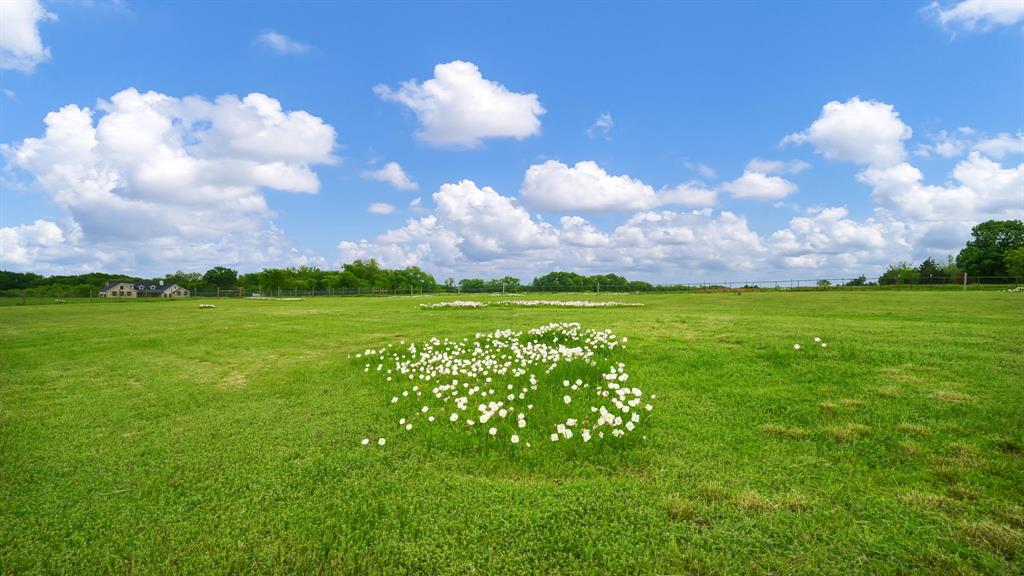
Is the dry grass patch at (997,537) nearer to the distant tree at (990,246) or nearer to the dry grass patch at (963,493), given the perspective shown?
the dry grass patch at (963,493)

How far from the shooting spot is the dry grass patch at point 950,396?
5.44 meters

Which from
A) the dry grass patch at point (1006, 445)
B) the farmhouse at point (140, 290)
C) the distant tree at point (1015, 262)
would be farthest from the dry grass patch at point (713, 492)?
the farmhouse at point (140, 290)

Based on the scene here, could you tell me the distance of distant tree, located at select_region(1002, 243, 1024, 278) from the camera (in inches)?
2195

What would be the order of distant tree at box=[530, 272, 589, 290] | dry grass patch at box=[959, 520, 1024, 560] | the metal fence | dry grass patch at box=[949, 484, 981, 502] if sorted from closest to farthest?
1. dry grass patch at box=[959, 520, 1024, 560]
2. dry grass patch at box=[949, 484, 981, 502]
3. the metal fence
4. distant tree at box=[530, 272, 589, 290]

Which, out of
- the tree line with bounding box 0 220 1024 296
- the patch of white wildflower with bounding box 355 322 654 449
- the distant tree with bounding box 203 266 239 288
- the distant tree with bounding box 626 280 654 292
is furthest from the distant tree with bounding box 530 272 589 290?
the distant tree with bounding box 203 266 239 288

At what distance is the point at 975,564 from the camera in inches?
111

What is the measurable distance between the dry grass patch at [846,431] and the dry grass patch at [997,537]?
5.05ft

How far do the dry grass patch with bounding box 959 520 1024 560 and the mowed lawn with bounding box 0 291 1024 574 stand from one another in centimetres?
1

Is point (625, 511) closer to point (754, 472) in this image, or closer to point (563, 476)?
point (563, 476)

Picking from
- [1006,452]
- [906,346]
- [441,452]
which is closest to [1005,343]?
[906,346]

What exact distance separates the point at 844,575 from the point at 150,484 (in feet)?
19.7

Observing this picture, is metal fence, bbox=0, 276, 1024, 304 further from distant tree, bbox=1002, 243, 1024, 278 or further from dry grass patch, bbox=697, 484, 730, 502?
dry grass patch, bbox=697, 484, 730, 502

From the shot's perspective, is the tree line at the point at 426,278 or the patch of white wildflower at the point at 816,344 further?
the tree line at the point at 426,278

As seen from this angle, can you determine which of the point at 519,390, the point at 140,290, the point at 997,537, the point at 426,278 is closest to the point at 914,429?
the point at 997,537
